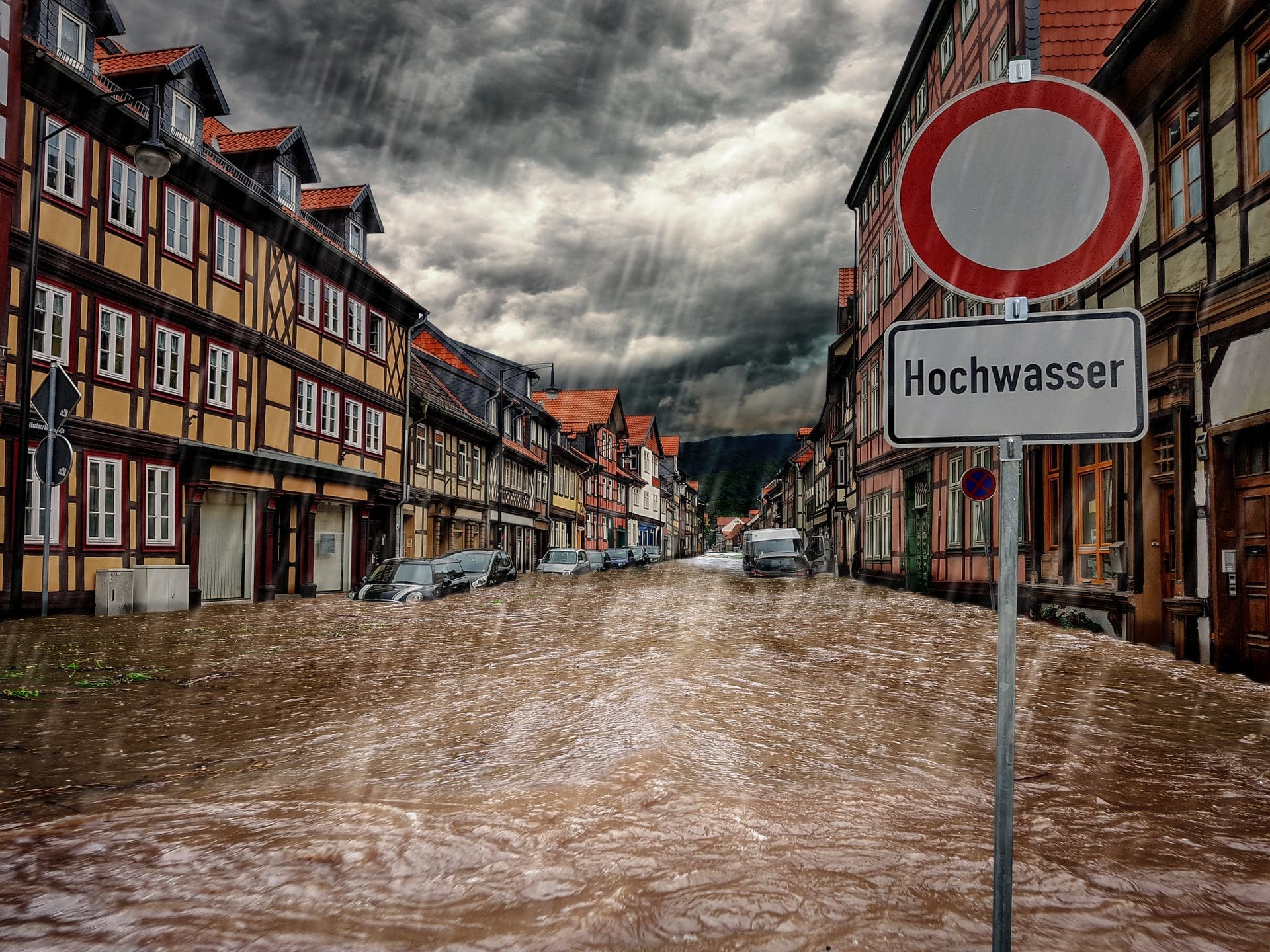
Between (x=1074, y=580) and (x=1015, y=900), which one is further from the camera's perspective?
(x=1074, y=580)

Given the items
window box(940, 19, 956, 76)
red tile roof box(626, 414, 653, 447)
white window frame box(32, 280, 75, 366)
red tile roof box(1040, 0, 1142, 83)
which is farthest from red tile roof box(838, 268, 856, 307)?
red tile roof box(626, 414, 653, 447)

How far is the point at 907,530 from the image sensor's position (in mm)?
28891

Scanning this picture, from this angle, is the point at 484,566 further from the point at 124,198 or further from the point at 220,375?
the point at 124,198

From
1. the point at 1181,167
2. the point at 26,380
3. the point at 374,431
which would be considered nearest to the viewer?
the point at 1181,167

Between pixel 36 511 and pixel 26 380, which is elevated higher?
pixel 26 380

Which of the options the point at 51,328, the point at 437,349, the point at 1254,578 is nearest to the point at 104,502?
the point at 51,328

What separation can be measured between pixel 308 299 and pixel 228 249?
→ 3.66 metres

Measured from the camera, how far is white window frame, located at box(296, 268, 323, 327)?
77.8ft

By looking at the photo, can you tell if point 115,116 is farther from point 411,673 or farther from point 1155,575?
point 1155,575

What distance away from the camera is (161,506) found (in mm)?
18453

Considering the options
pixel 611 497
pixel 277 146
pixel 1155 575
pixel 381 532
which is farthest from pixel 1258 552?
pixel 611 497

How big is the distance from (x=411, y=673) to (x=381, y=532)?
20.1 meters

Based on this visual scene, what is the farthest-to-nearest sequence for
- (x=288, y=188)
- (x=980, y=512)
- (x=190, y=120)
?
(x=288, y=188), (x=980, y=512), (x=190, y=120)

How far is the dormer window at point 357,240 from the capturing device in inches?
1087
